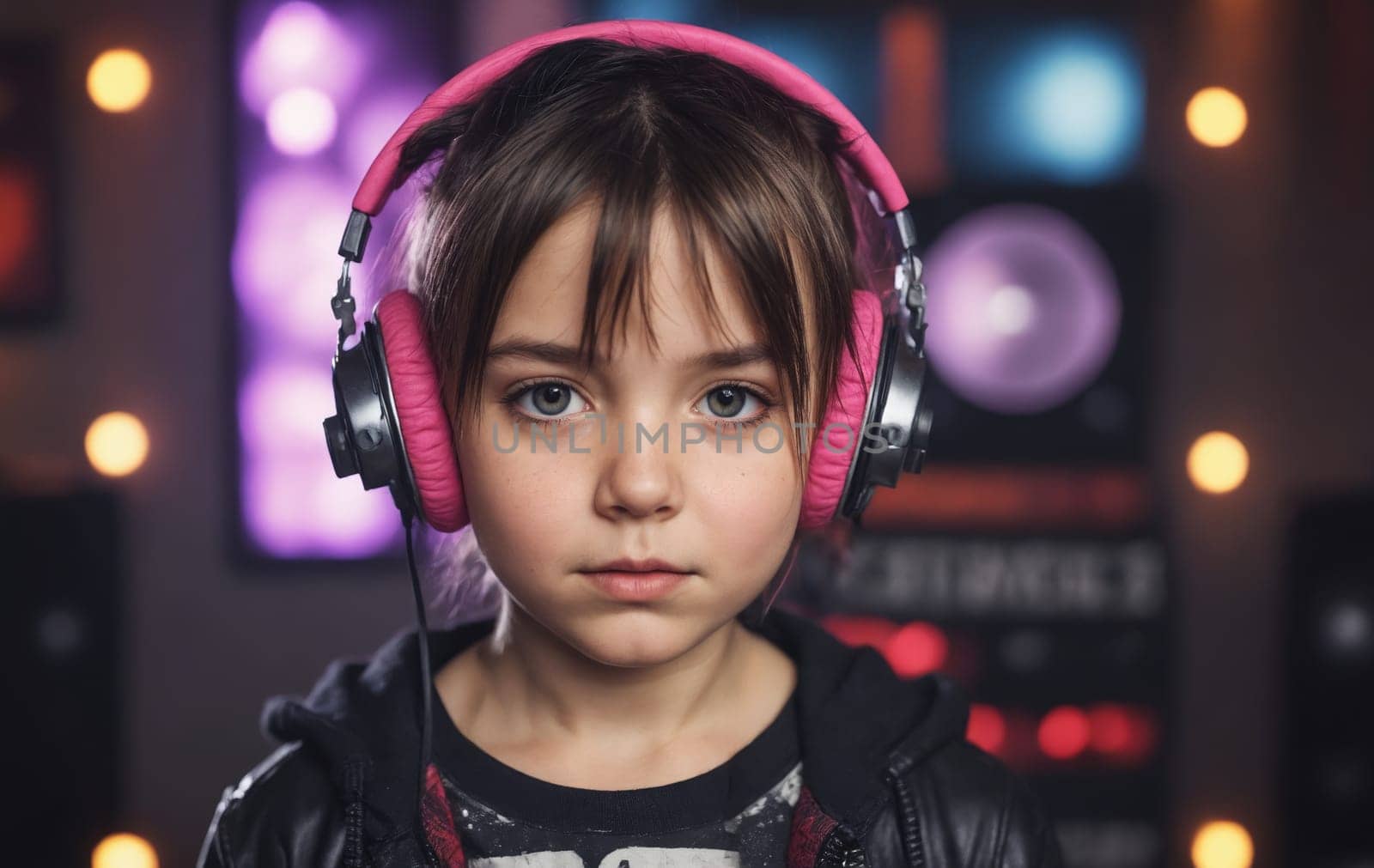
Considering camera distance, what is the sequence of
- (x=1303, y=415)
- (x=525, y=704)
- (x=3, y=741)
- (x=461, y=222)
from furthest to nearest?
(x=1303, y=415)
(x=3, y=741)
(x=525, y=704)
(x=461, y=222)

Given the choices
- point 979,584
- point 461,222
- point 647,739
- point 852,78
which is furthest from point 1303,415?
point 461,222

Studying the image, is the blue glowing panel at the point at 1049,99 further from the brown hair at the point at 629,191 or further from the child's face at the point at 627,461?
the child's face at the point at 627,461

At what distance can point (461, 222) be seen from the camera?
2.56ft

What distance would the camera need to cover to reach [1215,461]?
209 cm

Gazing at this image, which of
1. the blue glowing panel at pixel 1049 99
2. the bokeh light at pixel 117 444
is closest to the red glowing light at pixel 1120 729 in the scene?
the blue glowing panel at pixel 1049 99

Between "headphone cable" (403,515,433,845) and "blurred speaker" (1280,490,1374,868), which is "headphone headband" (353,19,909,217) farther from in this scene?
"blurred speaker" (1280,490,1374,868)

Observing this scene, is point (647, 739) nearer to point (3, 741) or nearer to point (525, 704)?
point (525, 704)

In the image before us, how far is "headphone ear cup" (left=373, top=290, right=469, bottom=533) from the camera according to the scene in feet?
2.59

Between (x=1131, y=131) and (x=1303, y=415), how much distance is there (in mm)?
595

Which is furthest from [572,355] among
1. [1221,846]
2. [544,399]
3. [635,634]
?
[1221,846]

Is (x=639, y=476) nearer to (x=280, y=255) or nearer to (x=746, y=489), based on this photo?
(x=746, y=489)

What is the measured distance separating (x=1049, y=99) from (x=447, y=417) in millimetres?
1596

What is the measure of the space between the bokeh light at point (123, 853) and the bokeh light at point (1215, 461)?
6.41 ft

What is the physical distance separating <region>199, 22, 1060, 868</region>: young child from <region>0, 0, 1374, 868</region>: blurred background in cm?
96
